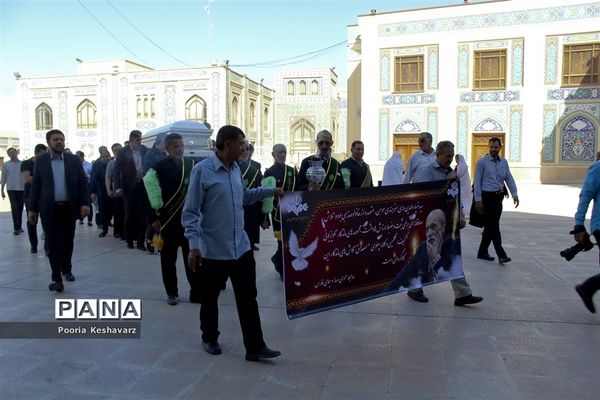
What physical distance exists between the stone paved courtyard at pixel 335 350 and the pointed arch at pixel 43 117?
121ft

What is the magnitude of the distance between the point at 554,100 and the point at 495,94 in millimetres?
2463

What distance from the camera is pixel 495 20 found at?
23.1 metres

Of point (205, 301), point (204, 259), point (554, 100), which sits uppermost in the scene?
point (554, 100)

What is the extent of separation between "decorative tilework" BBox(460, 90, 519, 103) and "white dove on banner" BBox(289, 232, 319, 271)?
71.5 ft

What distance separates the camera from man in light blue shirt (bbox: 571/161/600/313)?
14.6 feet

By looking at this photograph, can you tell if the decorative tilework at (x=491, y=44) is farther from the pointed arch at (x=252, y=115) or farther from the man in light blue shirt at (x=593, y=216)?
the pointed arch at (x=252, y=115)

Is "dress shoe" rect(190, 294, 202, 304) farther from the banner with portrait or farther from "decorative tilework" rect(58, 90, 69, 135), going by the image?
"decorative tilework" rect(58, 90, 69, 135)

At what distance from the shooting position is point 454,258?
192 inches

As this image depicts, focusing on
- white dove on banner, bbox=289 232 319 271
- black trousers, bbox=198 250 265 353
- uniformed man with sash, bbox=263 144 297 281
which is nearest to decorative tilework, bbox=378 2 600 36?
uniformed man with sash, bbox=263 144 297 281

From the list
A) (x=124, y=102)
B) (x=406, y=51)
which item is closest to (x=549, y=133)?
(x=406, y=51)

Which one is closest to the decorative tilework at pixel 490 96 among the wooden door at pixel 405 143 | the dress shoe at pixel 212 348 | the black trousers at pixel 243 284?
the wooden door at pixel 405 143

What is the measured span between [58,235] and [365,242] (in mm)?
3401

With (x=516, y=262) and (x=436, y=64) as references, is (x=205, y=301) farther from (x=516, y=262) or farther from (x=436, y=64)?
(x=436, y=64)

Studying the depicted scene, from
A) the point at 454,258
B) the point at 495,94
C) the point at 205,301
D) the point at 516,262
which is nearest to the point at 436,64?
the point at 495,94
